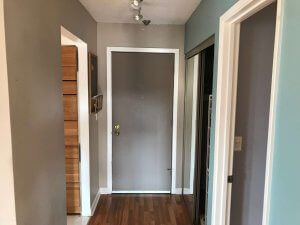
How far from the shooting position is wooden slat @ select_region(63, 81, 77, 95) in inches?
103

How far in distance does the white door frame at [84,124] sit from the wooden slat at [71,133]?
0.05 m

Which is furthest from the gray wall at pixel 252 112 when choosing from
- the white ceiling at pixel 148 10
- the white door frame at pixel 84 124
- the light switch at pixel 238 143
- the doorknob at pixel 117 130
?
the doorknob at pixel 117 130

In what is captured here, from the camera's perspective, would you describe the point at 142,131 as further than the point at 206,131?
Yes

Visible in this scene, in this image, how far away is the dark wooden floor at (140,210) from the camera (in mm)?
2777

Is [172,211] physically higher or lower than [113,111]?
lower

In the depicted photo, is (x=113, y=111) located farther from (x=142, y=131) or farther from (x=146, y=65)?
(x=146, y=65)

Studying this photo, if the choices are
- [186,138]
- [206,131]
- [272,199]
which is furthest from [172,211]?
[272,199]

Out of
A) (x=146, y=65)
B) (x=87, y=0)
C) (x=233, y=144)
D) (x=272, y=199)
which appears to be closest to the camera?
(x=272, y=199)

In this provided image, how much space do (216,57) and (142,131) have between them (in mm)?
1773

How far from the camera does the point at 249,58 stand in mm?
1749

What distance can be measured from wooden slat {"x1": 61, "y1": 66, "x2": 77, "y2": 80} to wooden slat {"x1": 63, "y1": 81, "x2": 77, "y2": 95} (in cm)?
6

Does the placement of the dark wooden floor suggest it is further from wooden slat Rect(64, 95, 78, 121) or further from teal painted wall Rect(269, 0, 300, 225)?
teal painted wall Rect(269, 0, 300, 225)

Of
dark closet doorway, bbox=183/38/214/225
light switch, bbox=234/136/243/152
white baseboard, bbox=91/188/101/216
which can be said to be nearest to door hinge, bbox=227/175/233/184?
light switch, bbox=234/136/243/152

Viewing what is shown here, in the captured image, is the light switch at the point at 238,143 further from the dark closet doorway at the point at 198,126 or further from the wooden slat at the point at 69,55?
the wooden slat at the point at 69,55
